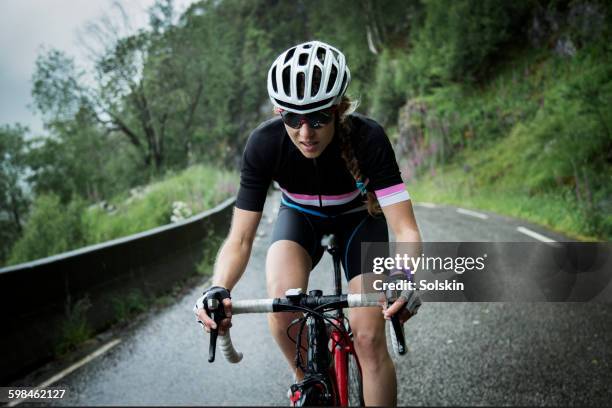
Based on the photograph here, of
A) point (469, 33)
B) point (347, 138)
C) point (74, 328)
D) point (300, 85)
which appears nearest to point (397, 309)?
point (347, 138)

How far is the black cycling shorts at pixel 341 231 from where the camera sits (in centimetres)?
306

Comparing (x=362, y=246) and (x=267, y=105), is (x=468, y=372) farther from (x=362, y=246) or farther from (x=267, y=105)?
(x=267, y=105)

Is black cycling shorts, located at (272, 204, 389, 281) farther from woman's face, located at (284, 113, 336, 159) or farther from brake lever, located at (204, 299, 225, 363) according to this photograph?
brake lever, located at (204, 299, 225, 363)

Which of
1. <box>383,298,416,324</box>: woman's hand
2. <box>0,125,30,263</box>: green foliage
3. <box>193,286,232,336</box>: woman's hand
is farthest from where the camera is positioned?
<box>0,125,30,263</box>: green foliage

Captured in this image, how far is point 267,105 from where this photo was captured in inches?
2042

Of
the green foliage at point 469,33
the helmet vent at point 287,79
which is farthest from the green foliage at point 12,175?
the helmet vent at point 287,79

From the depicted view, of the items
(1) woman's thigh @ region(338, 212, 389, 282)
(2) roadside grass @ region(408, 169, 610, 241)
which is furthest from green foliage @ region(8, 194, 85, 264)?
(2) roadside grass @ region(408, 169, 610, 241)

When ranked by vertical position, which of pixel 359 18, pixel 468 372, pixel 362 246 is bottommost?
pixel 468 372

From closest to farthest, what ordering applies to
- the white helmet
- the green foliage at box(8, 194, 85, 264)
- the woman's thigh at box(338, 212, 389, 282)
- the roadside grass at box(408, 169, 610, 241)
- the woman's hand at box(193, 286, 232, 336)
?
1. the woman's hand at box(193, 286, 232, 336)
2. the white helmet
3. the woman's thigh at box(338, 212, 389, 282)
4. the green foliage at box(8, 194, 85, 264)
5. the roadside grass at box(408, 169, 610, 241)

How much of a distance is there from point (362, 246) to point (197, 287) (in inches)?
200

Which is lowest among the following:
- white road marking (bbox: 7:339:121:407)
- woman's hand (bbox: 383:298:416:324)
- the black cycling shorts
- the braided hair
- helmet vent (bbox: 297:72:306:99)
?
white road marking (bbox: 7:339:121:407)

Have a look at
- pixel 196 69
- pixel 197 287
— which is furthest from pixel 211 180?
pixel 196 69

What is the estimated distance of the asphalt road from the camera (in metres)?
3.65

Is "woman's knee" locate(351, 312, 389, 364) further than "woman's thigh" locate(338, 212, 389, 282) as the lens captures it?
No
